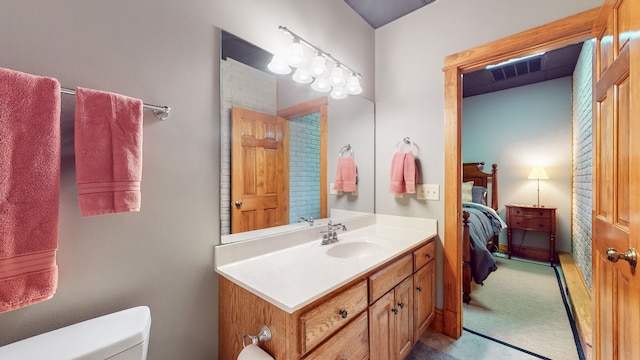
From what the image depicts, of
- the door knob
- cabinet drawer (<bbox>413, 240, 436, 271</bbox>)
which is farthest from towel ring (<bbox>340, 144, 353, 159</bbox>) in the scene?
the door knob

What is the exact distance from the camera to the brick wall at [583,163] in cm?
237

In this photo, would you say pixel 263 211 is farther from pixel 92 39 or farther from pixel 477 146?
pixel 477 146

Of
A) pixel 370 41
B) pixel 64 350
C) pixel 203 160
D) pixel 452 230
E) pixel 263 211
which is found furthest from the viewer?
pixel 370 41

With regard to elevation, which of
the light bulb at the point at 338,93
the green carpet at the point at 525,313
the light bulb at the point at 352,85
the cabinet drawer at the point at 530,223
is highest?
the light bulb at the point at 352,85

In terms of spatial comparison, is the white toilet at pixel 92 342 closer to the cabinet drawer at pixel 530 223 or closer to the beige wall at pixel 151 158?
the beige wall at pixel 151 158

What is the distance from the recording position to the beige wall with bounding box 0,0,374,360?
81 cm

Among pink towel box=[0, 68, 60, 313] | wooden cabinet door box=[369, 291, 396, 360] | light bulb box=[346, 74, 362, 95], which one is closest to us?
pink towel box=[0, 68, 60, 313]

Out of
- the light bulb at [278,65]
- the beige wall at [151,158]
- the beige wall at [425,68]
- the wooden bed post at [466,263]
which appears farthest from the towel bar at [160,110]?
the wooden bed post at [466,263]

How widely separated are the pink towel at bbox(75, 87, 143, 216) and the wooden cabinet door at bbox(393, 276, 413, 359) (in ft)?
4.33

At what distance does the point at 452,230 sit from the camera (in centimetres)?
184

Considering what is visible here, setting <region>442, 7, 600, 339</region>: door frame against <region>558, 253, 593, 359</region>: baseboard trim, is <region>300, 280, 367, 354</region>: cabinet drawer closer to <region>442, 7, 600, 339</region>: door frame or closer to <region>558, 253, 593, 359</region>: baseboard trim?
<region>442, 7, 600, 339</region>: door frame

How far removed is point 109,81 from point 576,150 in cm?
450

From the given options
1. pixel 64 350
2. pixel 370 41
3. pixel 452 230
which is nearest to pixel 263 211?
pixel 64 350

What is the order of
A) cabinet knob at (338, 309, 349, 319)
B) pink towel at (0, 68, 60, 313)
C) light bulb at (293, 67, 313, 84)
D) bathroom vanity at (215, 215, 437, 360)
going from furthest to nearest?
light bulb at (293, 67, 313, 84) → cabinet knob at (338, 309, 349, 319) → bathroom vanity at (215, 215, 437, 360) → pink towel at (0, 68, 60, 313)
